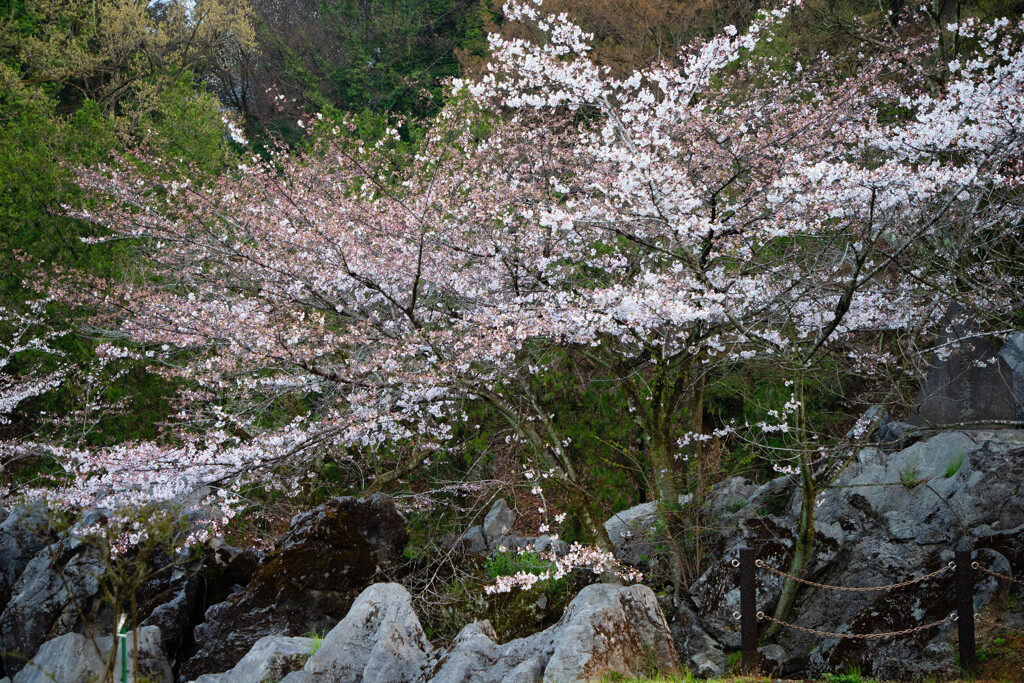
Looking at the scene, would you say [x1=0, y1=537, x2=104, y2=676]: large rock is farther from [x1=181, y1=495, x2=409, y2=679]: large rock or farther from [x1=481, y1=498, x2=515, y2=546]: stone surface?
[x1=481, y1=498, x2=515, y2=546]: stone surface

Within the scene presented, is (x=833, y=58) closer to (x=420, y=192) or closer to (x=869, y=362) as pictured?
(x=869, y=362)

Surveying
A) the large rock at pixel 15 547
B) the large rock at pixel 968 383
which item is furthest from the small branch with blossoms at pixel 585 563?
the large rock at pixel 15 547

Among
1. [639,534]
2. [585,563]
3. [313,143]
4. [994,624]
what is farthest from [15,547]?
[994,624]

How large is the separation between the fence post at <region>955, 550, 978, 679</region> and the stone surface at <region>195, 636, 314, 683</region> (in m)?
4.77

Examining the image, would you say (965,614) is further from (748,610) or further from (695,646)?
(695,646)

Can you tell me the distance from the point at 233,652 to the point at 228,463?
6.65 ft

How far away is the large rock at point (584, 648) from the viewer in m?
4.65

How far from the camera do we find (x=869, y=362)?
28.5 ft

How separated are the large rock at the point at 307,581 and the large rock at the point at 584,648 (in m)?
2.23

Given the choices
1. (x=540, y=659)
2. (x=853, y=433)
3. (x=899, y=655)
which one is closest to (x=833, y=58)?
(x=853, y=433)

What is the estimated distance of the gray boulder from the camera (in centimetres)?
543

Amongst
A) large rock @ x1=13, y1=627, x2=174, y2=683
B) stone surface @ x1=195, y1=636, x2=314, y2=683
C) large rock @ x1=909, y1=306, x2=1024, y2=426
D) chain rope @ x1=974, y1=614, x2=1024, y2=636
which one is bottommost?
large rock @ x1=13, y1=627, x2=174, y2=683

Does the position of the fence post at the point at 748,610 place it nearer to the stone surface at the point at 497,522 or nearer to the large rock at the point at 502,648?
the large rock at the point at 502,648

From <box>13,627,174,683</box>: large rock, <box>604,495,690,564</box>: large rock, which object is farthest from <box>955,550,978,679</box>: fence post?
<box>13,627,174,683</box>: large rock
